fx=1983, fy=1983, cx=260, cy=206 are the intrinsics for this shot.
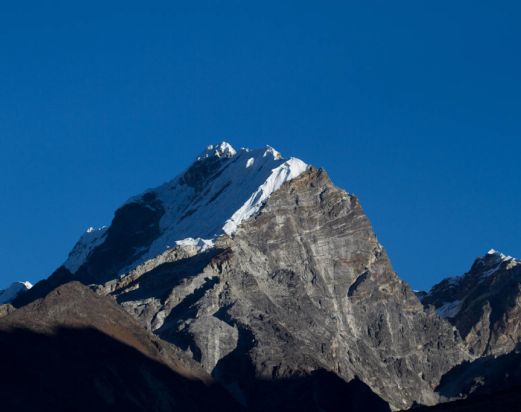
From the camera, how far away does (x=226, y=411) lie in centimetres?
19162

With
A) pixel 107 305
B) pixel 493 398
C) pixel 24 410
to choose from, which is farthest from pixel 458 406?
pixel 107 305

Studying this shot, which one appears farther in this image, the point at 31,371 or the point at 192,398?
the point at 192,398

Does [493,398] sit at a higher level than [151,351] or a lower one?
lower

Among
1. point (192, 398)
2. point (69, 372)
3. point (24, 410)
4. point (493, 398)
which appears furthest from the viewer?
point (192, 398)

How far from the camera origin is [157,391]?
185 metres

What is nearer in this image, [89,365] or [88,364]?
[89,365]

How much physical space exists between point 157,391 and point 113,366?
5084mm

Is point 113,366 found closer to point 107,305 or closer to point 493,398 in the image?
point 107,305

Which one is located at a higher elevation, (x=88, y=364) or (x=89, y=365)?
(x=88, y=364)

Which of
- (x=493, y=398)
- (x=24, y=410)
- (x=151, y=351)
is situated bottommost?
(x=493, y=398)

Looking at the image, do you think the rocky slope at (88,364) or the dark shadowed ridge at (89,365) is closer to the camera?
the rocky slope at (88,364)

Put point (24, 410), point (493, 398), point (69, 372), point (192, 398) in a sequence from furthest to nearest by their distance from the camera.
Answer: point (192, 398)
point (69, 372)
point (24, 410)
point (493, 398)

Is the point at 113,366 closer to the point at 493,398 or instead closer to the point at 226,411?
the point at 226,411

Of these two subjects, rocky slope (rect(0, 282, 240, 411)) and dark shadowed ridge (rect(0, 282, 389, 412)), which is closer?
rocky slope (rect(0, 282, 240, 411))
